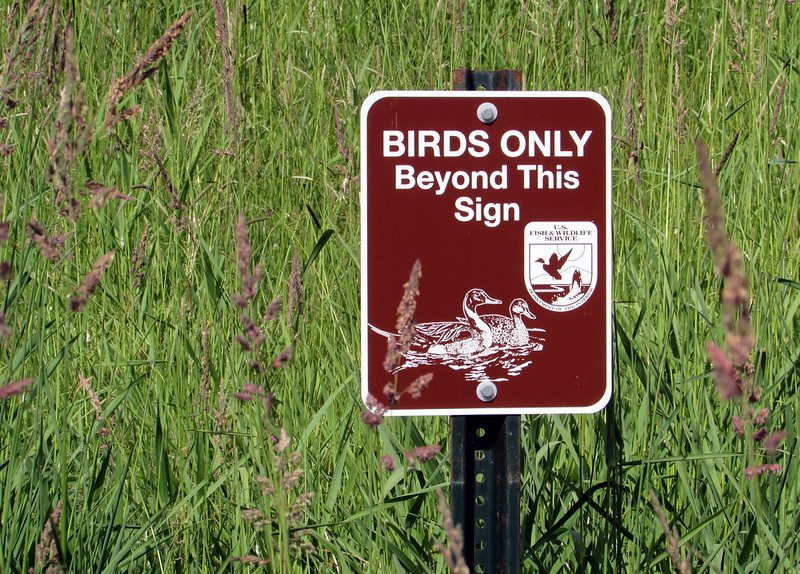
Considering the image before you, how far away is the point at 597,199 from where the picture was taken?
A: 4.39ft

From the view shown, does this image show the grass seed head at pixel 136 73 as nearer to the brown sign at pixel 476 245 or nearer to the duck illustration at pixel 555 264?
the brown sign at pixel 476 245

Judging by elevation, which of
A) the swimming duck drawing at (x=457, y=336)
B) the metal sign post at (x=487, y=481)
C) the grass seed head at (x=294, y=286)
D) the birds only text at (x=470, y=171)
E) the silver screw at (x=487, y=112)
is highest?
the silver screw at (x=487, y=112)

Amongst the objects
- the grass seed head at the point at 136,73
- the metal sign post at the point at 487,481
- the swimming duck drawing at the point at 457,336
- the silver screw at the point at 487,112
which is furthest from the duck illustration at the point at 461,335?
the grass seed head at the point at 136,73

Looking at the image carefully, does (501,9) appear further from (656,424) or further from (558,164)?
(558,164)

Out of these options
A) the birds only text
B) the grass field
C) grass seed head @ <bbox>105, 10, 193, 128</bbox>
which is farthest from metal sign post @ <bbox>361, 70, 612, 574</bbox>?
grass seed head @ <bbox>105, 10, 193, 128</bbox>

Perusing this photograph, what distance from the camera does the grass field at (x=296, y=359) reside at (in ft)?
4.83

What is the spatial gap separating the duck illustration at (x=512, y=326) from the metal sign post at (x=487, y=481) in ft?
0.36

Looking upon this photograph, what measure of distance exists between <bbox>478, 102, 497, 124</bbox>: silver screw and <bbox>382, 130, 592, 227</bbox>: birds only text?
0.06ft

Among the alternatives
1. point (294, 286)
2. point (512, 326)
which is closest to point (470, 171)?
point (512, 326)

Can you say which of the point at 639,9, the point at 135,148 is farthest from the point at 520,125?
the point at 639,9

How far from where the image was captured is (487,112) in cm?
132

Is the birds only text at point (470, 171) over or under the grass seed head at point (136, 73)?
under

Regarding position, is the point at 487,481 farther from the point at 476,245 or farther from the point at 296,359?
the point at 296,359

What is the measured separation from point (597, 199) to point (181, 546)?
3.13 feet
